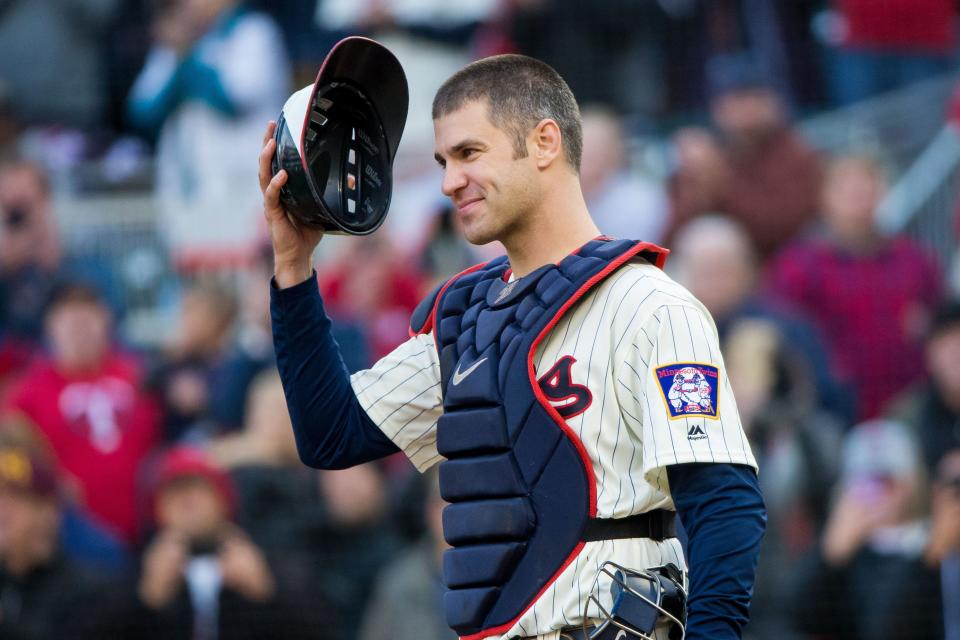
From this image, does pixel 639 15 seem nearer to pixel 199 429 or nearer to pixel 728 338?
Answer: pixel 728 338

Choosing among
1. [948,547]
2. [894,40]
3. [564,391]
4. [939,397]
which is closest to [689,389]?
[564,391]

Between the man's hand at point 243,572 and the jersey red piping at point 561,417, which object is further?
the man's hand at point 243,572

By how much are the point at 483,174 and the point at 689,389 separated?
21.3 inches

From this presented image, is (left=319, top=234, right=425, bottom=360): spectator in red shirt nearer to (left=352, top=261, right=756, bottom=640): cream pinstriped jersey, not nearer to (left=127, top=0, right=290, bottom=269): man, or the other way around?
(left=127, top=0, right=290, bottom=269): man

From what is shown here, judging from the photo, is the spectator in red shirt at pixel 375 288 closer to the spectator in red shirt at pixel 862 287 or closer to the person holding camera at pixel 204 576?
the person holding camera at pixel 204 576

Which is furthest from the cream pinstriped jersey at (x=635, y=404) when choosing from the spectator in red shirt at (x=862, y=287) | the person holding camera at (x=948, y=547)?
the spectator in red shirt at (x=862, y=287)

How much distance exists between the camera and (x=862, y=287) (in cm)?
676

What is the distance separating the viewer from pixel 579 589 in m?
2.52

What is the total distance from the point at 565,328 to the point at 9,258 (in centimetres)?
616

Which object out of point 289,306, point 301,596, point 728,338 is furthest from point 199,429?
point 289,306

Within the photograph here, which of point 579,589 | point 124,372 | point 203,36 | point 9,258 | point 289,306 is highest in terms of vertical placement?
point 203,36

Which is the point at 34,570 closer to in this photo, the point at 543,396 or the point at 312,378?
the point at 312,378

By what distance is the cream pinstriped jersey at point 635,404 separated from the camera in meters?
2.46

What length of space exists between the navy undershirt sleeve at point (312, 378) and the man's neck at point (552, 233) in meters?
0.40
